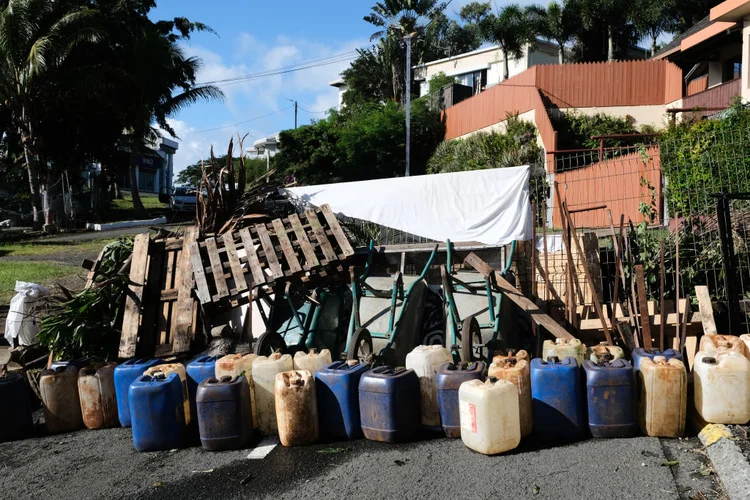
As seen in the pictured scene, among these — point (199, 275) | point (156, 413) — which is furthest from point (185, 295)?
point (156, 413)

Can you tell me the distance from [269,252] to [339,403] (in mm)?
3026

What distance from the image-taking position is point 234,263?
765 centimetres

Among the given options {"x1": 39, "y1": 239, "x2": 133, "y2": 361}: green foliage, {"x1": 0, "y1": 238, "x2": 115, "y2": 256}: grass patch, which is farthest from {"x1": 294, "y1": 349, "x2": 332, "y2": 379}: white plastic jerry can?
{"x1": 0, "y1": 238, "x2": 115, "y2": 256}: grass patch

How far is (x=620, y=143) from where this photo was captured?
72.1ft

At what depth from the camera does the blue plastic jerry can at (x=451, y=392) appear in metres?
4.82

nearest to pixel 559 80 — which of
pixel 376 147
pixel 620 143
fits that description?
pixel 620 143

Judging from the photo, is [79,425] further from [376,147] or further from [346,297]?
[376,147]

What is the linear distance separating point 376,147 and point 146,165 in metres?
38.4

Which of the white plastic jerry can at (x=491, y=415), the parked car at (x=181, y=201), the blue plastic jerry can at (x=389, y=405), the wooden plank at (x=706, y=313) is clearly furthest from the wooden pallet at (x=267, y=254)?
the parked car at (x=181, y=201)

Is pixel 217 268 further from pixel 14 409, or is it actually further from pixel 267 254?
pixel 14 409

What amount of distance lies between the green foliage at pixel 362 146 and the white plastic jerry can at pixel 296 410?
25124mm

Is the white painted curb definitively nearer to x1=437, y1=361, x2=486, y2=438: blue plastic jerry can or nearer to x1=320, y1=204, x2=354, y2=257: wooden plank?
x1=320, y1=204, x2=354, y2=257: wooden plank

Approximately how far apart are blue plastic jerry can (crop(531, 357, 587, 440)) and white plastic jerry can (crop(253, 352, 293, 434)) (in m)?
2.01

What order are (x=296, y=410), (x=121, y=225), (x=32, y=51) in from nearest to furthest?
A: 1. (x=296, y=410)
2. (x=32, y=51)
3. (x=121, y=225)
